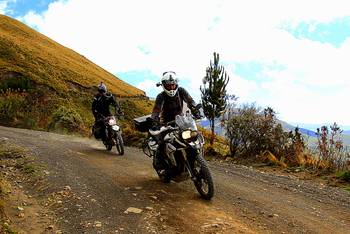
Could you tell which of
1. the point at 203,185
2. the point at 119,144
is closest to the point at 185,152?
the point at 203,185

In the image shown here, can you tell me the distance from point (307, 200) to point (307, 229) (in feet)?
7.52

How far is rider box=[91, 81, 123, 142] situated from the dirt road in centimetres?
384

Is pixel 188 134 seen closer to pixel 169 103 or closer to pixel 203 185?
pixel 203 185

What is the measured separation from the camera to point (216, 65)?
104ft

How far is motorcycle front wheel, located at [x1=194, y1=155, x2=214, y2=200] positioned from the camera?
8.38 metres

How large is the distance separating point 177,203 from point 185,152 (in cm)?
99

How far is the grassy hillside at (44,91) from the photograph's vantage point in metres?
30.1

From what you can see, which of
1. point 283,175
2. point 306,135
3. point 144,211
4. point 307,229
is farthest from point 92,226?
point 306,135

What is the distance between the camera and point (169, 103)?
970cm

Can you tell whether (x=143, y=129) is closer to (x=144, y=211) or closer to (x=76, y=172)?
(x=76, y=172)

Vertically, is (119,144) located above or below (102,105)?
below

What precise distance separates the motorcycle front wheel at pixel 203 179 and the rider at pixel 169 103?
119cm

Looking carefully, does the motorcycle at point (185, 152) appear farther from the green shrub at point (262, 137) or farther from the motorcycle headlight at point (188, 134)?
the green shrub at point (262, 137)

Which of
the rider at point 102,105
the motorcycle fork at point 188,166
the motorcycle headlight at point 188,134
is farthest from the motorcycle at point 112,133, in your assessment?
the motorcycle headlight at point 188,134
